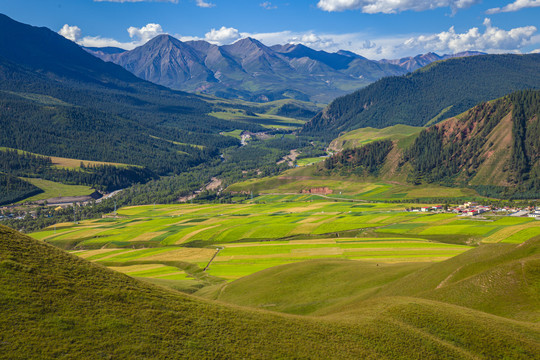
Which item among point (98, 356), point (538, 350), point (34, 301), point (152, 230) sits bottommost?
point (152, 230)

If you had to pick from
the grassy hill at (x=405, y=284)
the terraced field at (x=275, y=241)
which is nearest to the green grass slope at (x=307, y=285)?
the grassy hill at (x=405, y=284)

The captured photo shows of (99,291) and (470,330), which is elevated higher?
(99,291)

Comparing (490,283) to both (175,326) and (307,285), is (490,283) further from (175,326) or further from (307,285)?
(175,326)

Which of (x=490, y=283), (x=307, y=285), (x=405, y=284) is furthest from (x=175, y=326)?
(x=307, y=285)

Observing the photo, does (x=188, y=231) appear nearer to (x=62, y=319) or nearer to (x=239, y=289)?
(x=239, y=289)

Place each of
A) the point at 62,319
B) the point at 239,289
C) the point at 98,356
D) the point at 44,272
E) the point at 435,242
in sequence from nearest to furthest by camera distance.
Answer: the point at 98,356 → the point at 62,319 → the point at 44,272 → the point at 239,289 → the point at 435,242

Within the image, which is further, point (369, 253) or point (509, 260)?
point (369, 253)

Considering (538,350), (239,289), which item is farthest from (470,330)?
(239,289)

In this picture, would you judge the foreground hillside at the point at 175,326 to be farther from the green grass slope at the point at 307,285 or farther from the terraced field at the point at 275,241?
the terraced field at the point at 275,241
